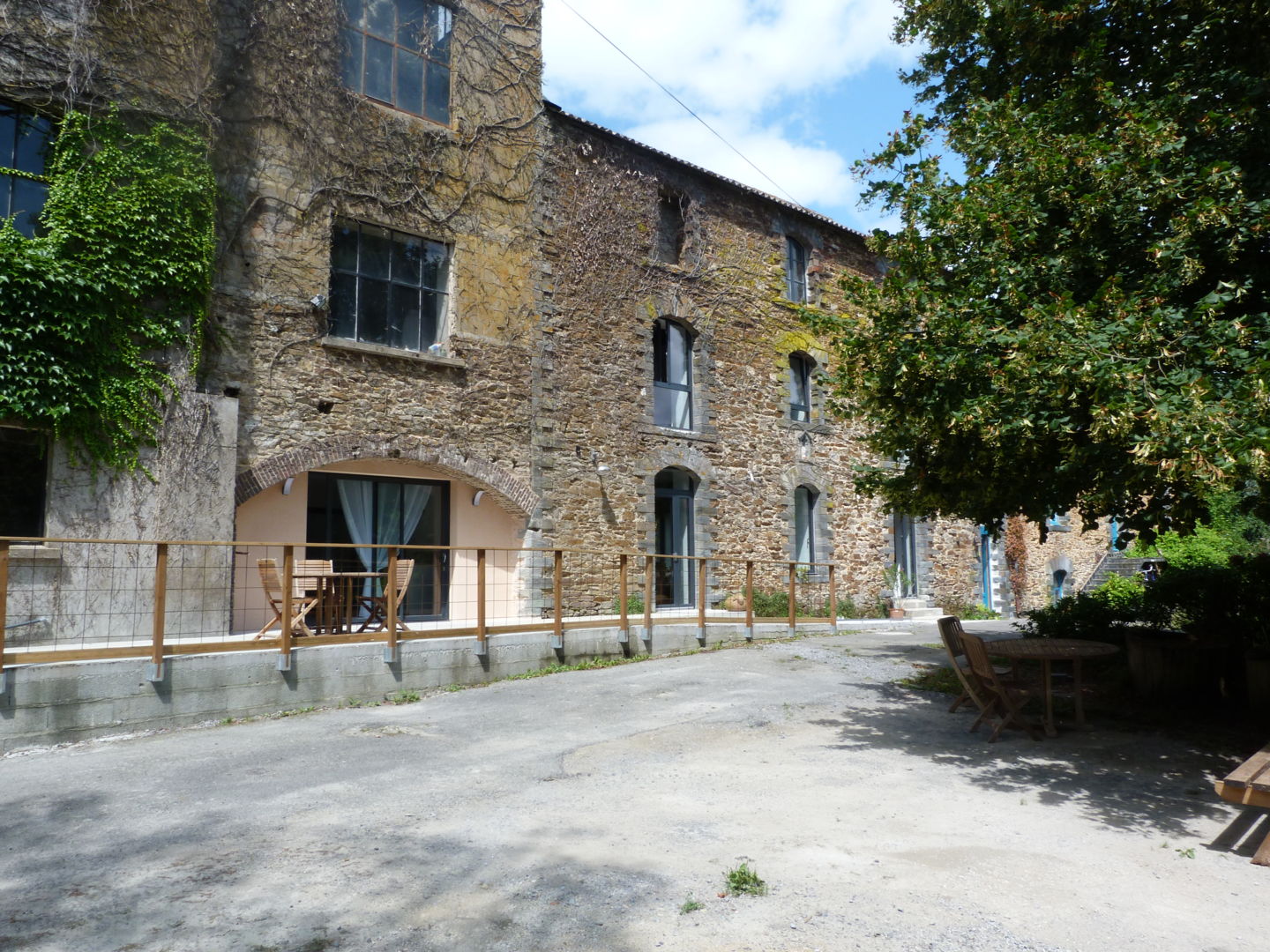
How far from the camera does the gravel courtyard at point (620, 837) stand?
10.8ft

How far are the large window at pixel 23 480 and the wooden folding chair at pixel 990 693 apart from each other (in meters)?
8.46

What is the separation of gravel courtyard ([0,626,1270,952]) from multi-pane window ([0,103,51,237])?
5.49 m

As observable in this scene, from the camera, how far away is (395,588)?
27.1ft

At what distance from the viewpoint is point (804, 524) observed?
1608cm

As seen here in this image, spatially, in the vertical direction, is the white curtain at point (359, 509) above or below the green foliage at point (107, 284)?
below

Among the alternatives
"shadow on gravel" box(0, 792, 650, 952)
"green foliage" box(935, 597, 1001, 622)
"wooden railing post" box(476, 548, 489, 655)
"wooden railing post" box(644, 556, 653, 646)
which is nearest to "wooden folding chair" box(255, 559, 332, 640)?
"wooden railing post" box(476, 548, 489, 655)

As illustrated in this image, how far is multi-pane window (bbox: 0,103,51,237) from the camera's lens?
8656mm

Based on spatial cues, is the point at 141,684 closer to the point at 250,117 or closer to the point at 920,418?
the point at 920,418

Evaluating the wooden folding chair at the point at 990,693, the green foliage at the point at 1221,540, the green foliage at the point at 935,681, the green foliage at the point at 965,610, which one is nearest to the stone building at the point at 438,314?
the green foliage at the point at 965,610

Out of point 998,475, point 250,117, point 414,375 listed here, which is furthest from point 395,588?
point 250,117

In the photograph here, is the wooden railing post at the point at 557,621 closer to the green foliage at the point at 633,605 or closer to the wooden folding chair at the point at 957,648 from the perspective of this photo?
the green foliage at the point at 633,605

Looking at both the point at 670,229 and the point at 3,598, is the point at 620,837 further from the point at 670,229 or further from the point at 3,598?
the point at 670,229

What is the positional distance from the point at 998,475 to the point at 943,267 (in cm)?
148

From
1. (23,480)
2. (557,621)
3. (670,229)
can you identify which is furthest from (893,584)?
(23,480)
